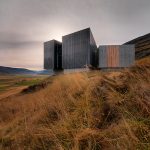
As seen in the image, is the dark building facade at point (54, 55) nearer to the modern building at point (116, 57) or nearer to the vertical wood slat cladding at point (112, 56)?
the modern building at point (116, 57)

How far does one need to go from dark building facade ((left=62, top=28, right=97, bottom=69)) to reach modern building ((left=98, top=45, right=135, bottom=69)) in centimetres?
141

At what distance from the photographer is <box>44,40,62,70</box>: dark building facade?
99.8 ft

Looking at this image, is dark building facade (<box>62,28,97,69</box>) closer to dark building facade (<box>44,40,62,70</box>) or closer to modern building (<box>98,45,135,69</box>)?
modern building (<box>98,45,135,69</box>)

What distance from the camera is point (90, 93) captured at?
5.57 metres

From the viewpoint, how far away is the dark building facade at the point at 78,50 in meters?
25.3

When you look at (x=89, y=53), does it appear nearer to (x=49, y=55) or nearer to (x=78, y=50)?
(x=78, y=50)

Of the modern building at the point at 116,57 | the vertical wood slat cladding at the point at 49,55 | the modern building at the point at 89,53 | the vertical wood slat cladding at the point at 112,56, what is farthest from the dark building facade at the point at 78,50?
the vertical wood slat cladding at the point at 49,55

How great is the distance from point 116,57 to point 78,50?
4.53 metres

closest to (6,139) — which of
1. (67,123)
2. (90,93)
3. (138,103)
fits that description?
(67,123)

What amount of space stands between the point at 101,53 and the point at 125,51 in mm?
2733

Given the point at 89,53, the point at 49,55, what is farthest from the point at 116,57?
the point at 49,55

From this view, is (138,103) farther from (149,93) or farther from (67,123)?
(67,123)

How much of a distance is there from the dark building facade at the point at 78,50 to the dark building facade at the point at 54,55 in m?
2.55

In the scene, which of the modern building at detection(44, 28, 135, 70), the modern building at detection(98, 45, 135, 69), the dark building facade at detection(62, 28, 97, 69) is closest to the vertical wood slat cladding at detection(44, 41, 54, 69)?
the modern building at detection(44, 28, 135, 70)
